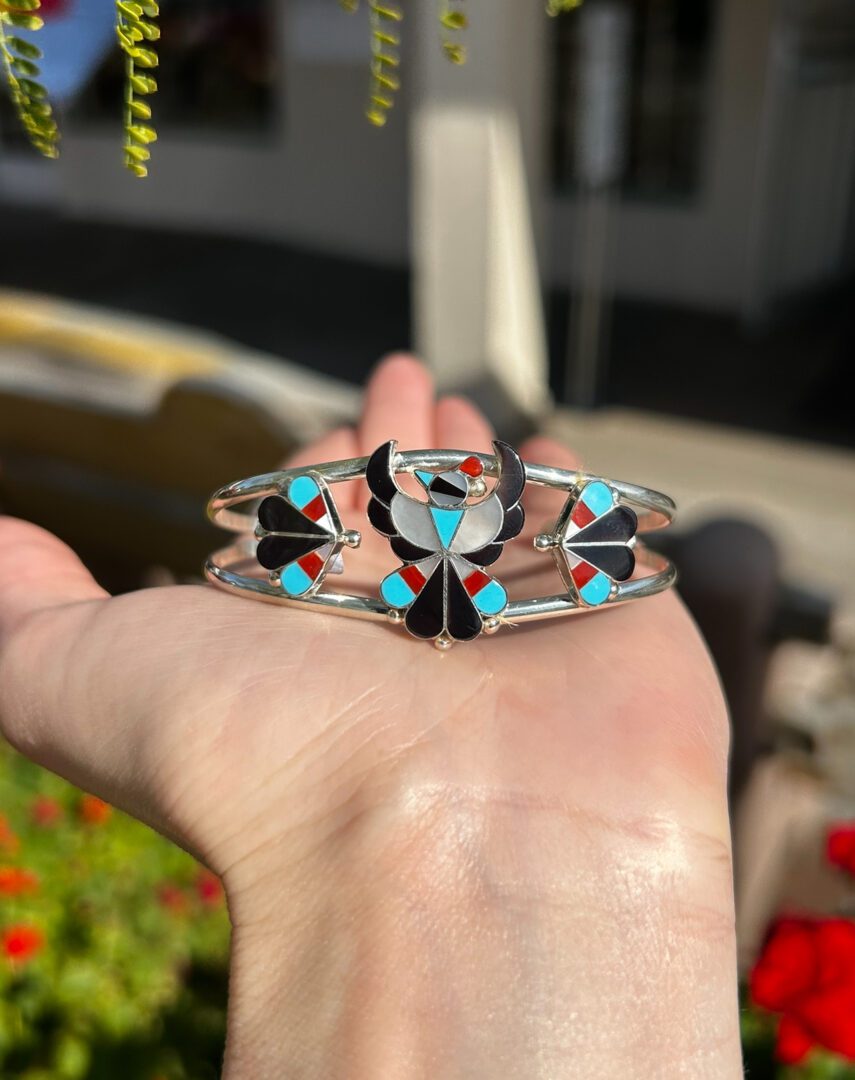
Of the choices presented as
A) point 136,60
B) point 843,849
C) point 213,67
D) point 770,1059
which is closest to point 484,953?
point 136,60

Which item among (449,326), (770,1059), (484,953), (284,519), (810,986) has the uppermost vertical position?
(284,519)

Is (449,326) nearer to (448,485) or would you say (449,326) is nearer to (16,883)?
(16,883)

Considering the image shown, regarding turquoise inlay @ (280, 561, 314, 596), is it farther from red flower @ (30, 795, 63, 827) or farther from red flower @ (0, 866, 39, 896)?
red flower @ (30, 795, 63, 827)

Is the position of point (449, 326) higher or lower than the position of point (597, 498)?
lower

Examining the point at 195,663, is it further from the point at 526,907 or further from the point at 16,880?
the point at 16,880

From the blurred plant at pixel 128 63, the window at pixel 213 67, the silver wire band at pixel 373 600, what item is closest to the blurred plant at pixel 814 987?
the silver wire band at pixel 373 600

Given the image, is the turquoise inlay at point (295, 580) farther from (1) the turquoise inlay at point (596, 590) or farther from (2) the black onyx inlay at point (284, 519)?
(1) the turquoise inlay at point (596, 590)

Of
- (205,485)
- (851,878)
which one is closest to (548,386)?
(205,485)
